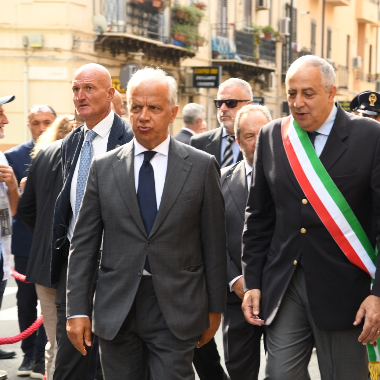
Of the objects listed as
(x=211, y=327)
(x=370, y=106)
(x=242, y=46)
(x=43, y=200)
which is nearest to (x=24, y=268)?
(x=43, y=200)

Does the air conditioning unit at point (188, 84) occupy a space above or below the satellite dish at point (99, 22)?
below

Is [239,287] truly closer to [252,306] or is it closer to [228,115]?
[252,306]

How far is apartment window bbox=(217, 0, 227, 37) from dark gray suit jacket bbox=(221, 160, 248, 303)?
24.5 metres

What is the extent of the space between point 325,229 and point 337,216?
9cm

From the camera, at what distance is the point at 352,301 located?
407 centimetres

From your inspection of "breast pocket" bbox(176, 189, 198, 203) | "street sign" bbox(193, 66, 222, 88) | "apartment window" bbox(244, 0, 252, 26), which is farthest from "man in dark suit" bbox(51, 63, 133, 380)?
"apartment window" bbox(244, 0, 252, 26)

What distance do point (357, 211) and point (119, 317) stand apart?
125cm

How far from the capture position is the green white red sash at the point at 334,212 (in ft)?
13.2

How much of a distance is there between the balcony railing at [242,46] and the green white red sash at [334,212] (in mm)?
25198

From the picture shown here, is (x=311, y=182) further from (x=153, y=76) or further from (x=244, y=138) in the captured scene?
(x=244, y=138)

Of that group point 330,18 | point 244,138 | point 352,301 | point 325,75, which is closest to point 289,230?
point 352,301

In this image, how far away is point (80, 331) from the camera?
4.08m

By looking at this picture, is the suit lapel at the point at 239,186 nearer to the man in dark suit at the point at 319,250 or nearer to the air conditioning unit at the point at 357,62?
the man in dark suit at the point at 319,250

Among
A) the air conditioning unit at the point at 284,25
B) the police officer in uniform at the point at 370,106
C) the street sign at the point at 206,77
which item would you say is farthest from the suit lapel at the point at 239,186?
the air conditioning unit at the point at 284,25
